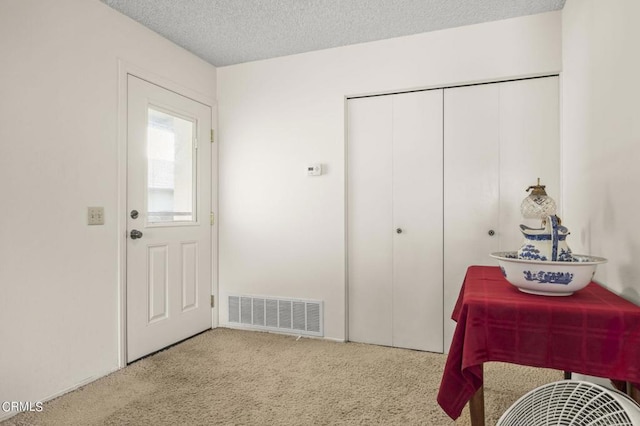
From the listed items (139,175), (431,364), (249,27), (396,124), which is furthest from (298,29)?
(431,364)

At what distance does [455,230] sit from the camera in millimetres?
2732

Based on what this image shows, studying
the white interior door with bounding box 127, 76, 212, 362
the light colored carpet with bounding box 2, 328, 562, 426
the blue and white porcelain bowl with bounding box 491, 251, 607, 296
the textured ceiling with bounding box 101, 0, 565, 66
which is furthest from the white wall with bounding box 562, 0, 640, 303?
the white interior door with bounding box 127, 76, 212, 362

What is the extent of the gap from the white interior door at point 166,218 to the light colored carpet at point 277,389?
277 millimetres

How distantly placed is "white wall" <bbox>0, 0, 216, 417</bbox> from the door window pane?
12.5 inches

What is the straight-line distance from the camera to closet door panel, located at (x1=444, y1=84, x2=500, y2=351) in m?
2.65

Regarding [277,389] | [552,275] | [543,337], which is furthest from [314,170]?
[543,337]

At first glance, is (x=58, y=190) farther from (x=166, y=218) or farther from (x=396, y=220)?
(x=396, y=220)

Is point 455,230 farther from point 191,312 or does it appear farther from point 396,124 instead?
point 191,312

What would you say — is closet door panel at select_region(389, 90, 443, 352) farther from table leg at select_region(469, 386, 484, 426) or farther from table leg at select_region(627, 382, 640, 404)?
table leg at select_region(627, 382, 640, 404)

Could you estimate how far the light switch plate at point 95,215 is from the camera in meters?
2.28

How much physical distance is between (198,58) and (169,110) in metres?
0.63

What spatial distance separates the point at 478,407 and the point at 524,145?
1.86 meters

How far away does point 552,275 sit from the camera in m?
1.31

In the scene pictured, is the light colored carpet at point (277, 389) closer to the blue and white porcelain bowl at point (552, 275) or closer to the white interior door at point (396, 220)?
the white interior door at point (396, 220)
